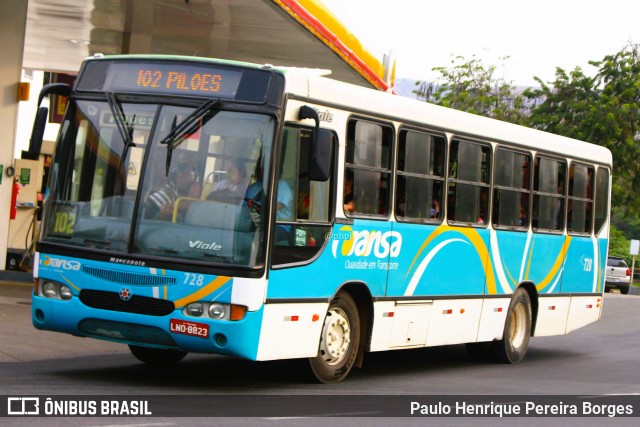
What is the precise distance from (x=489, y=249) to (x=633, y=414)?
3.73m

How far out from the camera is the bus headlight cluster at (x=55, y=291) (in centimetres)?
1069

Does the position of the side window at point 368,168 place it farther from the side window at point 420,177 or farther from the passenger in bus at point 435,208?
the passenger in bus at point 435,208

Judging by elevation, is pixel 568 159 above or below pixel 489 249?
above

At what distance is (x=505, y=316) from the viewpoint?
15312mm

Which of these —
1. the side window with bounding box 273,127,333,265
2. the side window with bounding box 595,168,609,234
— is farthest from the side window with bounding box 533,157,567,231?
the side window with bounding box 273,127,333,265

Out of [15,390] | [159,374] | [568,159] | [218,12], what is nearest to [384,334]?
[159,374]

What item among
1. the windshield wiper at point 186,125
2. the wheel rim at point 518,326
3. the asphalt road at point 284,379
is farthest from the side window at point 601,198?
the windshield wiper at point 186,125

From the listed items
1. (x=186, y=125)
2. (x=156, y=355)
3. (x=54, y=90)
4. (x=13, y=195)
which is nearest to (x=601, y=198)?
(x=156, y=355)

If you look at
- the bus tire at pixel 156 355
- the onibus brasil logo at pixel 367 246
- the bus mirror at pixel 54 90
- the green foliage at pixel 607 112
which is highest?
the green foliage at pixel 607 112

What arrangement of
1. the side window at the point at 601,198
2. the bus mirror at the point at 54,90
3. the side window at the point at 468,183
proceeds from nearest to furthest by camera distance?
the bus mirror at the point at 54,90
the side window at the point at 468,183
the side window at the point at 601,198

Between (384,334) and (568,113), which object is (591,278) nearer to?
(384,334)

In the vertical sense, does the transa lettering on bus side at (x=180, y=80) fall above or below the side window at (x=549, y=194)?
above

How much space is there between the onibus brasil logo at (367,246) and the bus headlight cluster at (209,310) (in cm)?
159

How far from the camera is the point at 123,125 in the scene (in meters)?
10.7
